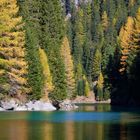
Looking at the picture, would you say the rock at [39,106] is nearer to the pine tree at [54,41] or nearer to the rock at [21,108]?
the rock at [21,108]

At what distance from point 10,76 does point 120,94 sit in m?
62.6

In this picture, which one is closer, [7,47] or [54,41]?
[7,47]

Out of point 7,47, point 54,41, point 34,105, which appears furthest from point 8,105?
point 54,41

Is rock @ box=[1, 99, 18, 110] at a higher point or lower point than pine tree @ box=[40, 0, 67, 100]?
lower

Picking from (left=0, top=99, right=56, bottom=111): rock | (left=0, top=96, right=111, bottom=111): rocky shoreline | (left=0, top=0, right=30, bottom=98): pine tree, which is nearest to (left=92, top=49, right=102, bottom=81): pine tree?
(left=0, top=96, right=111, bottom=111): rocky shoreline

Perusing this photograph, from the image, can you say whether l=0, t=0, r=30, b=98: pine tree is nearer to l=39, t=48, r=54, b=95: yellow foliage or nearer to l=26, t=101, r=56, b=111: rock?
l=26, t=101, r=56, b=111: rock

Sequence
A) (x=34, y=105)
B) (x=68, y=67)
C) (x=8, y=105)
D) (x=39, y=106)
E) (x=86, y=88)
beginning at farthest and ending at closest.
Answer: (x=86, y=88) → (x=68, y=67) → (x=39, y=106) → (x=34, y=105) → (x=8, y=105)

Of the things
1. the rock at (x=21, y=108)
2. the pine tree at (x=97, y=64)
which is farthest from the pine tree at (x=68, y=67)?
the pine tree at (x=97, y=64)

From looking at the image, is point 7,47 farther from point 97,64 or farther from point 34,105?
point 97,64

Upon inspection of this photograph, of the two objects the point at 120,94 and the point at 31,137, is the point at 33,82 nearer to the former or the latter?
the point at 120,94

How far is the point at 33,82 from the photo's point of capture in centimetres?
7938

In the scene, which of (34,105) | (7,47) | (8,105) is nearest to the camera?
(7,47)

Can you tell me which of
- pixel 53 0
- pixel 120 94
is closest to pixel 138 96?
pixel 120 94

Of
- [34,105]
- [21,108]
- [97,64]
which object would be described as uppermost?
[97,64]
